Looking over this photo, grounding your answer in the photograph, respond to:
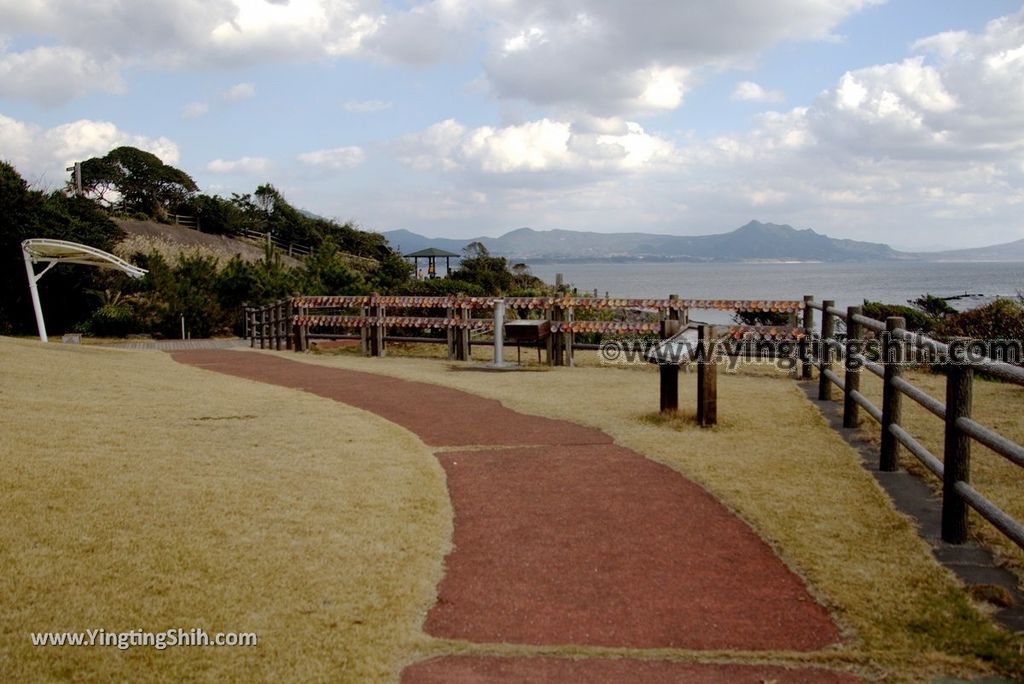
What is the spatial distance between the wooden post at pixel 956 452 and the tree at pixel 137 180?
54851 mm

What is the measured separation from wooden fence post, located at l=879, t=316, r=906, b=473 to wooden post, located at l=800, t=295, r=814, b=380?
547 centimetres

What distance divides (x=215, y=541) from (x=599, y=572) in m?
1.98

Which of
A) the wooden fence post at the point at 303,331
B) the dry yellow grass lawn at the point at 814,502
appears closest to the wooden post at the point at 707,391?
the dry yellow grass lawn at the point at 814,502

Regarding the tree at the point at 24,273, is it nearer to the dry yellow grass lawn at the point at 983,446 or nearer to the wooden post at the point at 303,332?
the wooden post at the point at 303,332

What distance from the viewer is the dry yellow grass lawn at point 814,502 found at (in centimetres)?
343

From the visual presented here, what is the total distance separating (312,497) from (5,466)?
6.15ft

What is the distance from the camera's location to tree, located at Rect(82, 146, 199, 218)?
54750 mm

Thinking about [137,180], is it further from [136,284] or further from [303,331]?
[303,331]

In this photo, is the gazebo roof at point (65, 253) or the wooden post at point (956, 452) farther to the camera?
the gazebo roof at point (65, 253)

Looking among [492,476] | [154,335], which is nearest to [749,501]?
[492,476]

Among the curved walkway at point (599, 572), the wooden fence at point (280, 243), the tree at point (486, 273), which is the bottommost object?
the curved walkway at point (599, 572)

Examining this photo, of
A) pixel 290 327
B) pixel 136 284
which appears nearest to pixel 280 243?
pixel 136 284

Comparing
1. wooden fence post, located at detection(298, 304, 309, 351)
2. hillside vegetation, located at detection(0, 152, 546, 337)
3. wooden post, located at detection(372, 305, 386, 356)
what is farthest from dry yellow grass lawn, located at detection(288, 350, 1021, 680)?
hillside vegetation, located at detection(0, 152, 546, 337)

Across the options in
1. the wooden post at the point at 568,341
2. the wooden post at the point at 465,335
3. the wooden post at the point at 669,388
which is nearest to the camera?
the wooden post at the point at 669,388
